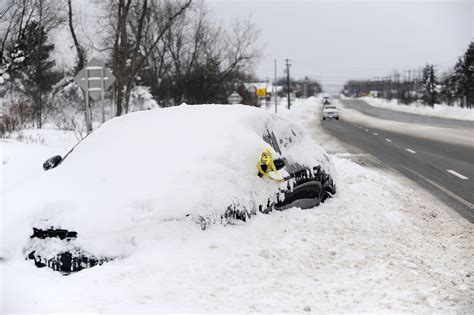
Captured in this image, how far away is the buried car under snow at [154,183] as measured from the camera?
441 cm

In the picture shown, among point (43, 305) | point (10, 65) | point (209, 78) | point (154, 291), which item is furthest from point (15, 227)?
point (10, 65)

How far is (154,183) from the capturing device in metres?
4.92

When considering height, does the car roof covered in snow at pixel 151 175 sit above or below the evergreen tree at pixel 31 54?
below

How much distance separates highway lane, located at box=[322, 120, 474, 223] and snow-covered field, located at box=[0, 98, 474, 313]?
233 centimetres

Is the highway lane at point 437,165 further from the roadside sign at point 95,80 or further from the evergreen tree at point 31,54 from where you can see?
the evergreen tree at point 31,54

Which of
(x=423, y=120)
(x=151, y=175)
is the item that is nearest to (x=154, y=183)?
(x=151, y=175)

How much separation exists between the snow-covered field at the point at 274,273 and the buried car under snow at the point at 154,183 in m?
0.16

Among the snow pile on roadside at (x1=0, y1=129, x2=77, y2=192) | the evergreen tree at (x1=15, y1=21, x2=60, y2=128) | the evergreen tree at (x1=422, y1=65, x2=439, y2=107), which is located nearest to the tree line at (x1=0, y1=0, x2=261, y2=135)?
the evergreen tree at (x1=15, y1=21, x2=60, y2=128)

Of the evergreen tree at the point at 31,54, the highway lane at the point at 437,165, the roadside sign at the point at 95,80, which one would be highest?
the evergreen tree at the point at 31,54

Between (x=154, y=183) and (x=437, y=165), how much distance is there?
10093 millimetres

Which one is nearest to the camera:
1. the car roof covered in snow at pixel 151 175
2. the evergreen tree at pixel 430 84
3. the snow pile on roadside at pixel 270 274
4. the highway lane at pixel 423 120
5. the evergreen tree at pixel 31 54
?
the snow pile on roadside at pixel 270 274

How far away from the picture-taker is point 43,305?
3607 millimetres

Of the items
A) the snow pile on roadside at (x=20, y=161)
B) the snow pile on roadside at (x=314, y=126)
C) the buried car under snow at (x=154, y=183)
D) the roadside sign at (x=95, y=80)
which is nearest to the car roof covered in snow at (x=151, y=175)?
the buried car under snow at (x=154, y=183)

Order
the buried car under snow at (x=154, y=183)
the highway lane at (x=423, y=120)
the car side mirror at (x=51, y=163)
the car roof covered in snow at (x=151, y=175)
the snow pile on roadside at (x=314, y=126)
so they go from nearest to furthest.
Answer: the buried car under snow at (x=154, y=183), the car roof covered in snow at (x=151, y=175), the car side mirror at (x=51, y=163), the snow pile on roadside at (x=314, y=126), the highway lane at (x=423, y=120)
